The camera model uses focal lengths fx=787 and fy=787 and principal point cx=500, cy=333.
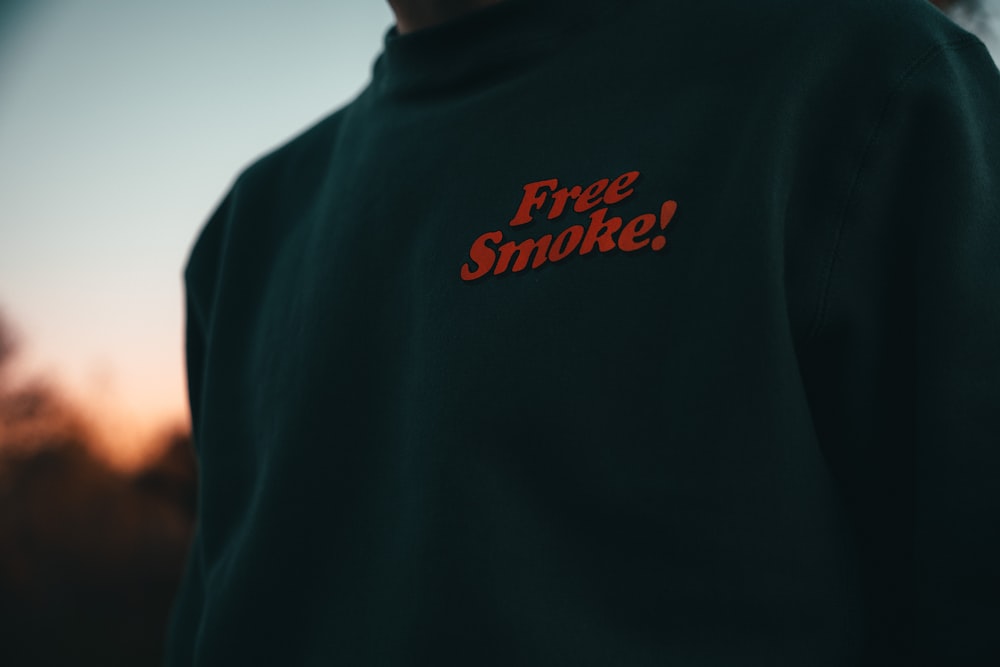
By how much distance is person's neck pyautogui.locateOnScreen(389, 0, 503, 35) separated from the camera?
2.96 feet

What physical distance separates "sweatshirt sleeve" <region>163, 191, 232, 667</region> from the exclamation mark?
2.42ft

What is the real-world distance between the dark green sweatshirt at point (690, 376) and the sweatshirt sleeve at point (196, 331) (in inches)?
12.7

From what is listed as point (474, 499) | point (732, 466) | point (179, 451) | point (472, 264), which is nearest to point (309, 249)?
point (472, 264)

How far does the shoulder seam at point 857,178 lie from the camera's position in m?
0.61

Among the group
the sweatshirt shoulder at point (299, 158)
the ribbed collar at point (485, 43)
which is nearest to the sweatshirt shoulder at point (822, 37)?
the ribbed collar at point (485, 43)

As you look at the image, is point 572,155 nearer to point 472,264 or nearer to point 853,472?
point 472,264

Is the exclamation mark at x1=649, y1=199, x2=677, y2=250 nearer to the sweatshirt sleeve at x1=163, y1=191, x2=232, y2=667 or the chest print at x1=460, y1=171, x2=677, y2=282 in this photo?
the chest print at x1=460, y1=171, x2=677, y2=282

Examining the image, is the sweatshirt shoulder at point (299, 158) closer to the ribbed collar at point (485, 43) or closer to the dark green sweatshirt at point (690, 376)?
the ribbed collar at point (485, 43)

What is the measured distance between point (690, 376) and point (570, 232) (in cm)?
16

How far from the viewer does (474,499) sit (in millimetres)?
668

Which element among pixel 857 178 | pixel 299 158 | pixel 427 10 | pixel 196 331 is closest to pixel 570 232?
pixel 857 178

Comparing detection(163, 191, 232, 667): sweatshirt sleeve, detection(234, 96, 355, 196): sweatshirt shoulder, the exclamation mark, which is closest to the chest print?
the exclamation mark

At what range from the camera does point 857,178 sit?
2.05ft

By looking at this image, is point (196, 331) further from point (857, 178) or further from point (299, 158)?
point (857, 178)
